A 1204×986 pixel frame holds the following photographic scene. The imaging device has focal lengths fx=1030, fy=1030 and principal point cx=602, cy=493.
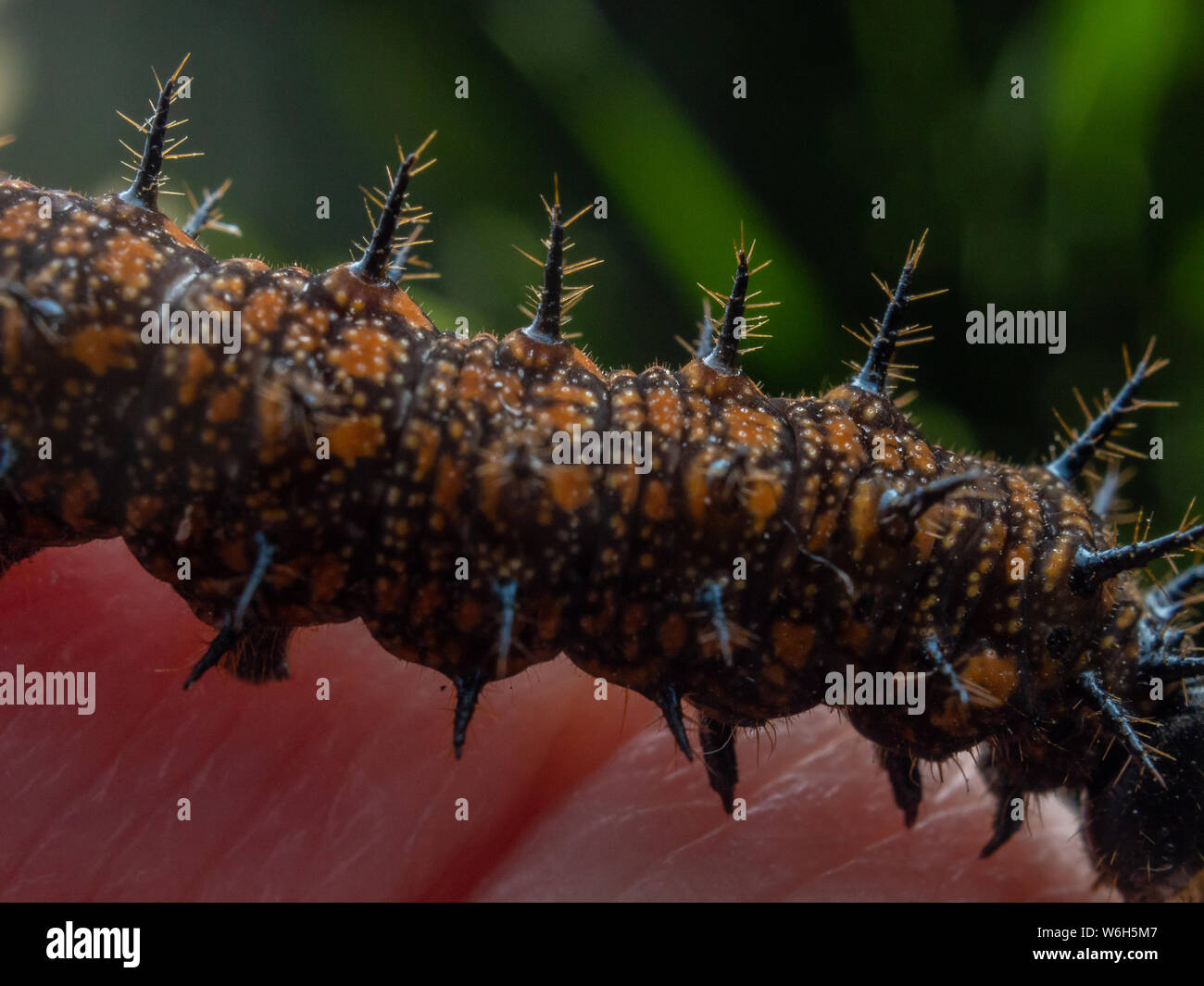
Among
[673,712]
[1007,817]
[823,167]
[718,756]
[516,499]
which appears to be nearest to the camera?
[516,499]

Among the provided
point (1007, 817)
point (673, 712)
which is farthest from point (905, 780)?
point (673, 712)

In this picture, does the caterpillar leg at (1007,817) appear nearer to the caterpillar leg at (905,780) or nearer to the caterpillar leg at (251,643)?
the caterpillar leg at (905,780)

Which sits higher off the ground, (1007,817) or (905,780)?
(905,780)

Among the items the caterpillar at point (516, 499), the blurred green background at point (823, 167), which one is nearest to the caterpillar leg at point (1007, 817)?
the caterpillar at point (516, 499)

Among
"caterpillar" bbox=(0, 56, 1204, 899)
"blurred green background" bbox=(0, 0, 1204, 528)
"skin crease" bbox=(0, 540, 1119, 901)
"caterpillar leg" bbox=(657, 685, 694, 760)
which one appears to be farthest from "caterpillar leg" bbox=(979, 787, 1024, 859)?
"blurred green background" bbox=(0, 0, 1204, 528)

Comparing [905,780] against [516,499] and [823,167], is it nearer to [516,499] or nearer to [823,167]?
[516,499]

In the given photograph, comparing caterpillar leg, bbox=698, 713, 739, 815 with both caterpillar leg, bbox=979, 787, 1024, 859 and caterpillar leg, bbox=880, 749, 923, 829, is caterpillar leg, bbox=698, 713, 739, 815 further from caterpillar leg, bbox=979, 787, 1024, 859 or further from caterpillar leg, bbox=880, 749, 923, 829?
caterpillar leg, bbox=979, 787, 1024, 859

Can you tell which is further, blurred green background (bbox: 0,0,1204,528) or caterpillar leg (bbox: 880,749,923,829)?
blurred green background (bbox: 0,0,1204,528)
